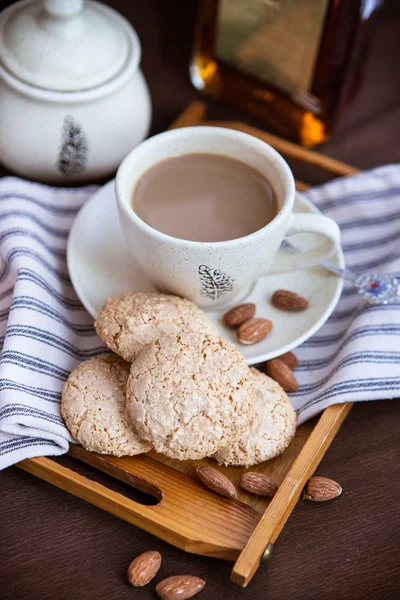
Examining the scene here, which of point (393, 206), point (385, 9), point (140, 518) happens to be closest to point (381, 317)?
point (393, 206)

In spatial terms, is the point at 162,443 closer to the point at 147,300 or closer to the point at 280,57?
the point at 147,300

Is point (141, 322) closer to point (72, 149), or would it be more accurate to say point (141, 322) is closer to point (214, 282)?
point (214, 282)

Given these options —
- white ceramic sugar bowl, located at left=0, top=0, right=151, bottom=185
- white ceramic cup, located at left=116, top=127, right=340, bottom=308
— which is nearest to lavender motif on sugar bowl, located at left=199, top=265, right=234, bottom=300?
white ceramic cup, located at left=116, top=127, right=340, bottom=308

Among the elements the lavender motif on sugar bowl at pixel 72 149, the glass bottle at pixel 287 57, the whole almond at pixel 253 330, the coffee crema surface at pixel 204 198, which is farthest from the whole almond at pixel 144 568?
the glass bottle at pixel 287 57

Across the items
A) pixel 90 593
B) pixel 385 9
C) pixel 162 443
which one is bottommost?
pixel 90 593

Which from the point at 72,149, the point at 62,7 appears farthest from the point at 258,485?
the point at 62,7

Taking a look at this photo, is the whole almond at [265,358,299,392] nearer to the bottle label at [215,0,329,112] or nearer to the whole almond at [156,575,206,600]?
the whole almond at [156,575,206,600]
